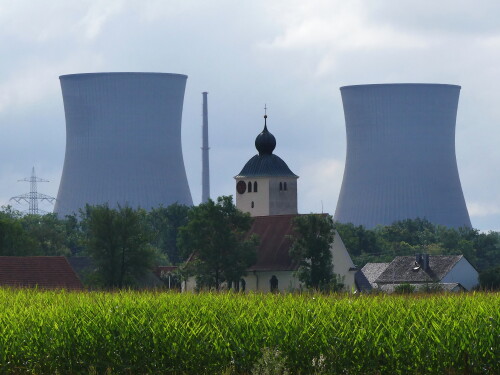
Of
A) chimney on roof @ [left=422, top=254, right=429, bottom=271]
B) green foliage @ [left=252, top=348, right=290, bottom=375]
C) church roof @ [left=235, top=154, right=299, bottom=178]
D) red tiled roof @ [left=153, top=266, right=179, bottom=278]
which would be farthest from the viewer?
red tiled roof @ [left=153, top=266, right=179, bottom=278]

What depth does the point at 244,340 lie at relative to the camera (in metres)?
20.2

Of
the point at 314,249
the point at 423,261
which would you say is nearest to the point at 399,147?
the point at 423,261

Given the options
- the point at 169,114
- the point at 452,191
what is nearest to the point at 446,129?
the point at 452,191

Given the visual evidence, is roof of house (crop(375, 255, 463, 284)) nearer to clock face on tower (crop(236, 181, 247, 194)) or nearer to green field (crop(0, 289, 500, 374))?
clock face on tower (crop(236, 181, 247, 194))

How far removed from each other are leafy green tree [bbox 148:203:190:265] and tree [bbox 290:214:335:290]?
134 feet

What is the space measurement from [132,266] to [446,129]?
37.4 meters

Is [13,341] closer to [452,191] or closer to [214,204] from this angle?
[214,204]

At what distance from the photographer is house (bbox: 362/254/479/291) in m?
75.2

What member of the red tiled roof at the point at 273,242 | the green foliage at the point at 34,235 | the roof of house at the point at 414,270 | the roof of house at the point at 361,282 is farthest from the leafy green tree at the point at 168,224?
the red tiled roof at the point at 273,242

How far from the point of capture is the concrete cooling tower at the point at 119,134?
292 feet

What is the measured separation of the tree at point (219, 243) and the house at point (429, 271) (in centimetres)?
1060

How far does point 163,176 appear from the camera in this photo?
299 feet

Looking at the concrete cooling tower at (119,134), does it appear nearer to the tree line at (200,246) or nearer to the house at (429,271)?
the tree line at (200,246)

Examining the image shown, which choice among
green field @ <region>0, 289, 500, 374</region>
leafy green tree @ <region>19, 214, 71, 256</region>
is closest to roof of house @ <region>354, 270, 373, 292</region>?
leafy green tree @ <region>19, 214, 71, 256</region>
